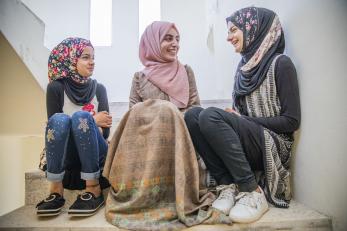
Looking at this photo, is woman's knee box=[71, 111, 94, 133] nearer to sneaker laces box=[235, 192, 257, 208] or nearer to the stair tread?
the stair tread

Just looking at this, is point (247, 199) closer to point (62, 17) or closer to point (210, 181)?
point (210, 181)

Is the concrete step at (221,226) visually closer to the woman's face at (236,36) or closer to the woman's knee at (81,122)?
the woman's knee at (81,122)

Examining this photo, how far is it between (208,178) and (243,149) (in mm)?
206

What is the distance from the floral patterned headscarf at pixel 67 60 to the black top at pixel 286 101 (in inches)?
37.4

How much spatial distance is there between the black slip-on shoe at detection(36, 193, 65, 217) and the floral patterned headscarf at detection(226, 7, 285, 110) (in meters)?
0.89

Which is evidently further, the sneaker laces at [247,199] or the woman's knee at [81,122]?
the woman's knee at [81,122]

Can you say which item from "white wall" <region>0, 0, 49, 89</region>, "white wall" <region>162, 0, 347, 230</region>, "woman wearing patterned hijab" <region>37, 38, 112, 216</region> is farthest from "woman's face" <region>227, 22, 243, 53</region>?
"white wall" <region>0, 0, 49, 89</region>

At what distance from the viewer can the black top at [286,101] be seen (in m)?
0.94

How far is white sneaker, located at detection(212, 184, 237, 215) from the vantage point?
83cm

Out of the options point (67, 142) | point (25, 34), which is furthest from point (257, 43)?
point (25, 34)

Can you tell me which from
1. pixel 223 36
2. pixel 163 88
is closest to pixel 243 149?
pixel 163 88

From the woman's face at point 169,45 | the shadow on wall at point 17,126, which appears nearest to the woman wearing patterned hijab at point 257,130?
the woman's face at point 169,45

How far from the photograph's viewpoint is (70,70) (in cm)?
123

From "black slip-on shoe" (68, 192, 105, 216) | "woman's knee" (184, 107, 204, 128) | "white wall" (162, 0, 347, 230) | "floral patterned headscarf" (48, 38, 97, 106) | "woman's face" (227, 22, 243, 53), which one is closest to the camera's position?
"white wall" (162, 0, 347, 230)
